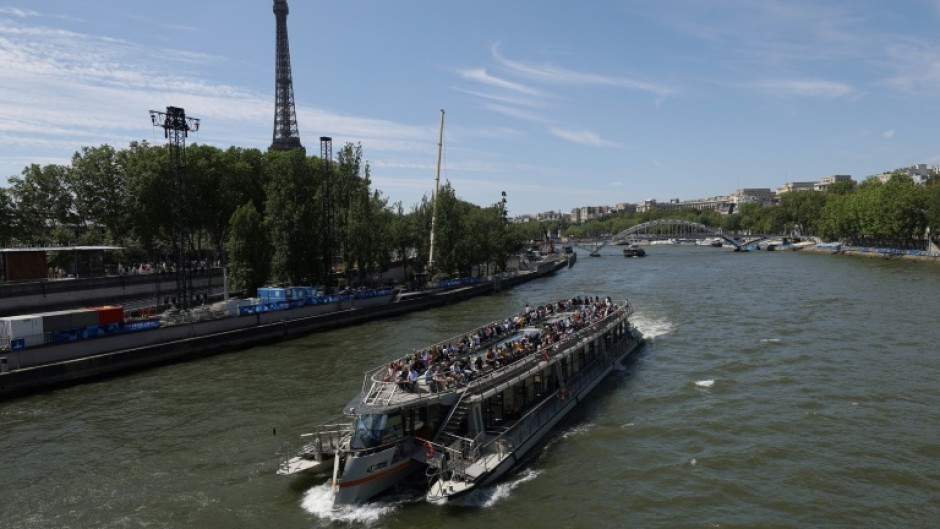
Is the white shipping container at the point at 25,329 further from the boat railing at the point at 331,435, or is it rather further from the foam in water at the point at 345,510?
the foam in water at the point at 345,510

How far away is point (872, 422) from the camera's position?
69.6 feet

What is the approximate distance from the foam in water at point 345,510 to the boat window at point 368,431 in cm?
141

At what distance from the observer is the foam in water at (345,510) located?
50.2 feet

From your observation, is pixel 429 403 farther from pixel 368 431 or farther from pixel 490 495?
pixel 490 495

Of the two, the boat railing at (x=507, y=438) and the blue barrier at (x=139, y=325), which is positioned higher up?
the blue barrier at (x=139, y=325)

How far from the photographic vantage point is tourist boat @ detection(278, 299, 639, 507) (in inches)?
637

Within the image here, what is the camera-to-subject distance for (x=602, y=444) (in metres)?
20.1

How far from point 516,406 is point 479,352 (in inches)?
123

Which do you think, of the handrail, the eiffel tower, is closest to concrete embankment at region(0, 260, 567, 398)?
the handrail

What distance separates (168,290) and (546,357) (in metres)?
38.9

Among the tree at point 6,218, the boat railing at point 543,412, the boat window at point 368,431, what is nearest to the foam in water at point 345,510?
the boat window at point 368,431

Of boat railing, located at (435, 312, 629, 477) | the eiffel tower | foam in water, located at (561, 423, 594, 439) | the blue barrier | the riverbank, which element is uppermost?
the eiffel tower

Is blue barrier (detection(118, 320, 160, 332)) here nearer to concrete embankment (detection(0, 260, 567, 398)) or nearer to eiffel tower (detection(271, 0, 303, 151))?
concrete embankment (detection(0, 260, 567, 398))

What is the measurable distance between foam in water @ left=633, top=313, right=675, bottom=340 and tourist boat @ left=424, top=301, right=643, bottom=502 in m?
9.91
